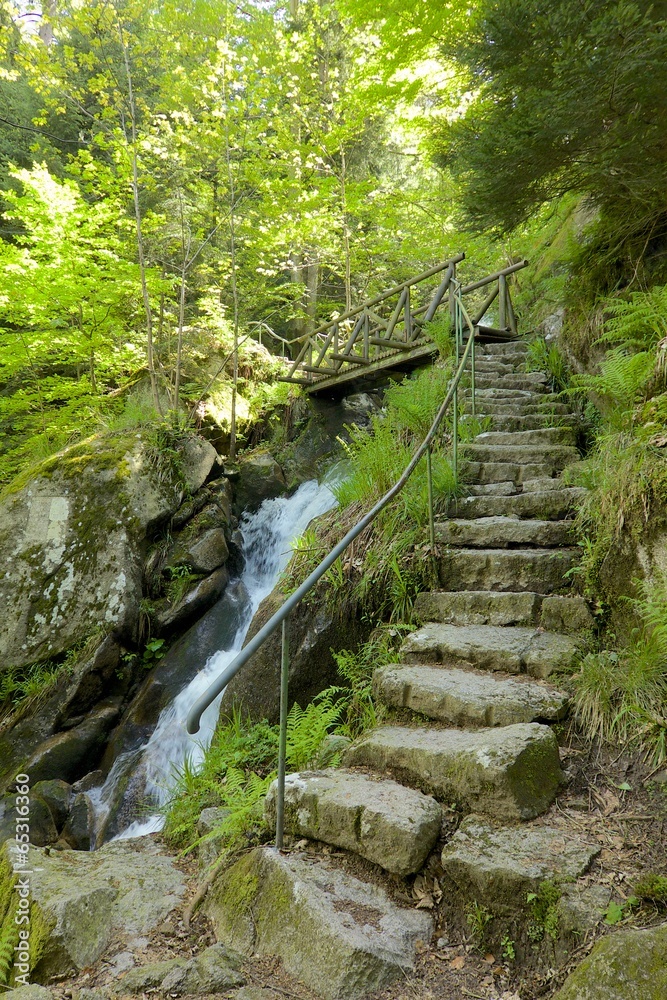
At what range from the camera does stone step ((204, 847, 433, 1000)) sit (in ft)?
6.19

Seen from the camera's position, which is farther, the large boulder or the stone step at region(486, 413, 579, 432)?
the large boulder

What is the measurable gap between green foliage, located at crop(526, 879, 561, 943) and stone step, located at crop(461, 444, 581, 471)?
3.64m

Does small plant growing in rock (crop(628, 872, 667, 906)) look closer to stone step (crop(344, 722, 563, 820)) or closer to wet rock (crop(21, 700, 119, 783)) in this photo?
stone step (crop(344, 722, 563, 820))

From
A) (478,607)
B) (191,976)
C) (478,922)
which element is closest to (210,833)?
(191,976)

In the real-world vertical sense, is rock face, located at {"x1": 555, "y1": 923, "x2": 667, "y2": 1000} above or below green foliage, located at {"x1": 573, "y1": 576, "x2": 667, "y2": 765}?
below

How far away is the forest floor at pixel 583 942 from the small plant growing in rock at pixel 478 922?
0.12 ft

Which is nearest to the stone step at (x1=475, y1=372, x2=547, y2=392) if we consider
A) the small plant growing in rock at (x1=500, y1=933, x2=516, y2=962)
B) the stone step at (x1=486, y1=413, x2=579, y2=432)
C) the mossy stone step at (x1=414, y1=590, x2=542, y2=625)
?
the stone step at (x1=486, y1=413, x2=579, y2=432)

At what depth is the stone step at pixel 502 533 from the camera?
4.02 m

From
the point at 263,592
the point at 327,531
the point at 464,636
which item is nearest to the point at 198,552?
the point at 263,592

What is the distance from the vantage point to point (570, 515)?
4.23 m

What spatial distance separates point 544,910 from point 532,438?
4286 mm

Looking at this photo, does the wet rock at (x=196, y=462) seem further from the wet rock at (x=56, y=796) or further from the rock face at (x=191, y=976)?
the rock face at (x=191, y=976)

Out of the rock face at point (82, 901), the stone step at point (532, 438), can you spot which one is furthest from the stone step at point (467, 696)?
the stone step at point (532, 438)

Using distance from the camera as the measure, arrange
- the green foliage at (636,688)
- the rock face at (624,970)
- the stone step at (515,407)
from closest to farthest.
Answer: the rock face at (624,970)
the green foliage at (636,688)
the stone step at (515,407)
